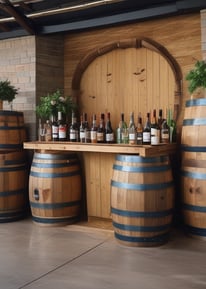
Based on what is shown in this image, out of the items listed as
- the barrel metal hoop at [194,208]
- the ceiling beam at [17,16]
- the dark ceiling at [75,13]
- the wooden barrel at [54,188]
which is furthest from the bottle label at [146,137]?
the ceiling beam at [17,16]

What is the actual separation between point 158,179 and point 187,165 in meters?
0.43

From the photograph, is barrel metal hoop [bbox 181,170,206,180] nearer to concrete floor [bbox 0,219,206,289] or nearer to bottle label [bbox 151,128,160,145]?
bottle label [bbox 151,128,160,145]

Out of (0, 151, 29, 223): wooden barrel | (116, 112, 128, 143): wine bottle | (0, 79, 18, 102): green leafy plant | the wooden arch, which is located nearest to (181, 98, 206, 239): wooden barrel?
the wooden arch

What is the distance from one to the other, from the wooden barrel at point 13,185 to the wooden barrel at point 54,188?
0.33 metres

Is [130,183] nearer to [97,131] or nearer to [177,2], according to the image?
[97,131]

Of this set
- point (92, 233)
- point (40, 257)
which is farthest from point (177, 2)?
point (40, 257)

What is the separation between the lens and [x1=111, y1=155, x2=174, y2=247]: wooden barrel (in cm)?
337

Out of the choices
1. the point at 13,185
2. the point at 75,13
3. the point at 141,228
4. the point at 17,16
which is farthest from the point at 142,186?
the point at 17,16

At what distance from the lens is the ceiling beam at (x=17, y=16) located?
13.7 feet

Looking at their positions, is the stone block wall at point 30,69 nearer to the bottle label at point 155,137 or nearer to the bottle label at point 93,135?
the bottle label at point 93,135

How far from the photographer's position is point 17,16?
14.4 ft

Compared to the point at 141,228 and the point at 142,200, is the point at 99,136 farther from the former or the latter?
the point at 141,228

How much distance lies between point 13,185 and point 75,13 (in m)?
2.25

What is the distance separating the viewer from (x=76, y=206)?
166 inches
